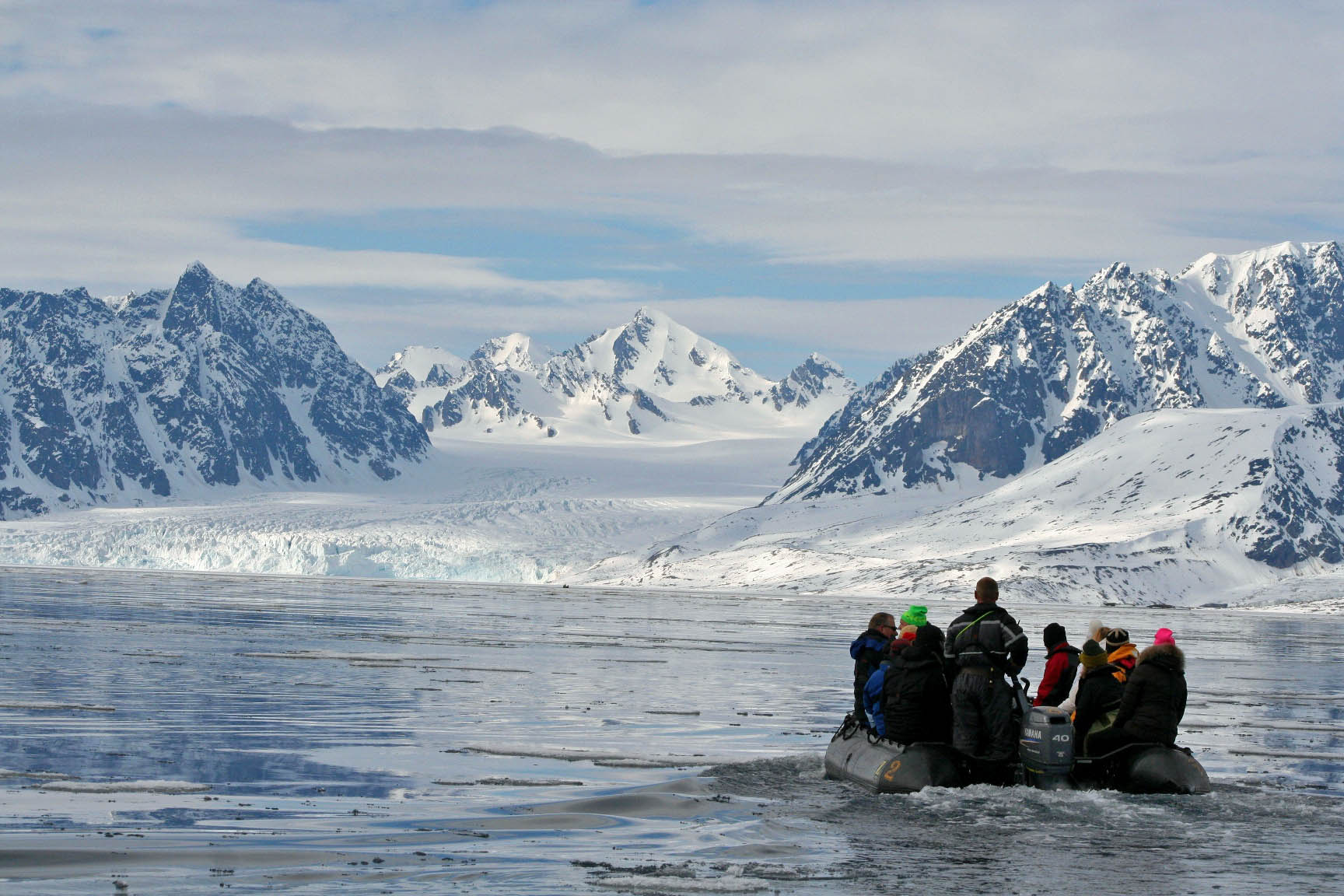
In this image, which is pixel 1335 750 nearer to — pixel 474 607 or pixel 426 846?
pixel 426 846

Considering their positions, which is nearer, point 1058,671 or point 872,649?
point 1058,671

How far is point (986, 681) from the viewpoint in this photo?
23.7m

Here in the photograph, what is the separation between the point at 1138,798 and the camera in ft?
77.9

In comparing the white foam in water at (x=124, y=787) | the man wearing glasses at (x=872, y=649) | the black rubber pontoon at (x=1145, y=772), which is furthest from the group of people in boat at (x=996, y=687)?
the white foam in water at (x=124, y=787)

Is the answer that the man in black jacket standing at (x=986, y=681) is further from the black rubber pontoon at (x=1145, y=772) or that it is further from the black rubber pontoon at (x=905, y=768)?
the black rubber pontoon at (x=1145, y=772)

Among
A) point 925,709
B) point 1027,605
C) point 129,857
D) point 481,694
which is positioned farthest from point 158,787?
point 1027,605

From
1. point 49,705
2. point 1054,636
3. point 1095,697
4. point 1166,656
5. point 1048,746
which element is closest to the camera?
point 1048,746

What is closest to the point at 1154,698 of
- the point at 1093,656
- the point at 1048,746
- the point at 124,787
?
the point at 1093,656

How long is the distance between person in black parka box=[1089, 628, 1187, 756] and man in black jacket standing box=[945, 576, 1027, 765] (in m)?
1.73

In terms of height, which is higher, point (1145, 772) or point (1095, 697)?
point (1095, 697)

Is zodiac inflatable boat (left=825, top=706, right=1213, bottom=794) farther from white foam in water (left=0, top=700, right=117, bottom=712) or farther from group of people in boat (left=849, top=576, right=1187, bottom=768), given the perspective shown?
white foam in water (left=0, top=700, right=117, bottom=712)

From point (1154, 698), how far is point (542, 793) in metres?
9.20

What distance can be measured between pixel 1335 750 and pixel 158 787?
23.0 meters

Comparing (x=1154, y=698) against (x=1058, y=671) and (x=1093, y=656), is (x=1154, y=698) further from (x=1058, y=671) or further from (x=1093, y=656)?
(x=1058, y=671)
